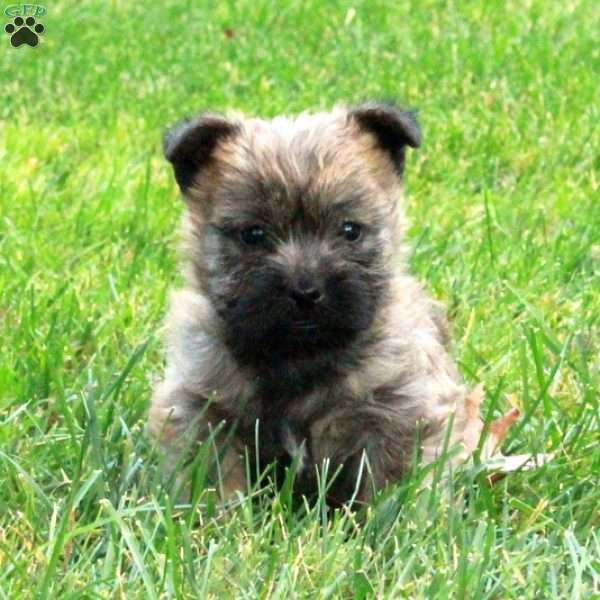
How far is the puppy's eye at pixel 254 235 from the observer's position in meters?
4.16

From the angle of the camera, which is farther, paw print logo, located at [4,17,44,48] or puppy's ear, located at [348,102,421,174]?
paw print logo, located at [4,17,44,48]

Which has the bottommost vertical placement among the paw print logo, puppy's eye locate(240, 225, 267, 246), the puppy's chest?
the puppy's chest

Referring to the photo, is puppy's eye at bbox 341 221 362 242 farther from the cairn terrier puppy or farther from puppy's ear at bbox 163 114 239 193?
puppy's ear at bbox 163 114 239 193

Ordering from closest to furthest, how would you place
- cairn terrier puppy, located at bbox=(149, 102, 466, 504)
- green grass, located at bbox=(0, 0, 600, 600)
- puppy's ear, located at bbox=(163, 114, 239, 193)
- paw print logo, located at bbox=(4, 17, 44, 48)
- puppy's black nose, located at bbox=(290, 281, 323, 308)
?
green grass, located at bbox=(0, 0, 600, 600) → puppy's black nose, located at bbox=(290, 281, 323, 308) → cairn terrier puppy, located at bbox=(149, 102, 466, 504) → puppy's ear, located at bbox=(163, 114, 239, 193) → paw print logo, located at bbox=(4, 17, 44, 48)

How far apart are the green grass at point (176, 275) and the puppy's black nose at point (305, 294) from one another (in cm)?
52

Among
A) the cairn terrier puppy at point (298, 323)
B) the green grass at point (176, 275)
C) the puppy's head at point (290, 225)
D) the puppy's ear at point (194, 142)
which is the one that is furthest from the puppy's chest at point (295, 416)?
the puppy's ear at point (194, 142)

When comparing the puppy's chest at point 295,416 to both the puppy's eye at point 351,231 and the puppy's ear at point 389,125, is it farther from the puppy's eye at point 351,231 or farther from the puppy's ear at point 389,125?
the puppy's ear at point 389,125

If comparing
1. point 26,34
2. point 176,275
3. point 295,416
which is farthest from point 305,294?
point 26,34

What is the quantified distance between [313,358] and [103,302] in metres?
1.39

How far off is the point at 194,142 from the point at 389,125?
1.88 feet

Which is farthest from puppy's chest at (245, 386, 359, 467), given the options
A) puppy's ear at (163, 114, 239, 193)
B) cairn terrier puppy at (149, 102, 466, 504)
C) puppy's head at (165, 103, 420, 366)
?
puppy's ear at (163, 114, 239, 193)

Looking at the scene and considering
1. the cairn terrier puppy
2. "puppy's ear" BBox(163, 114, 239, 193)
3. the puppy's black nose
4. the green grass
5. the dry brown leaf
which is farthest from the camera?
"puppy's ear" BBox(163, 114, 239, 193)

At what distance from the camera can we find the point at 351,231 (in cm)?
423

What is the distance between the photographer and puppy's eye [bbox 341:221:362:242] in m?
4.21
